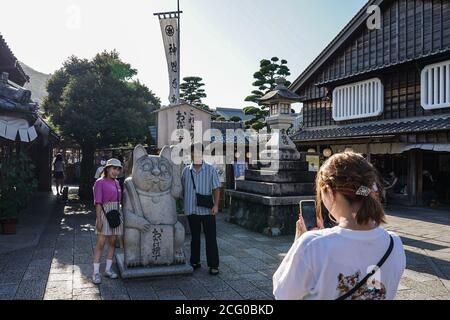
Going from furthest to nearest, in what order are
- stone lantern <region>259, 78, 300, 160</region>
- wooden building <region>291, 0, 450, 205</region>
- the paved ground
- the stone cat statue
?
wooden building <region>291, 0, 450, 205</region> < stone lantern <region>259, 78, 300, 160</region> < the stone cat statue < the paved ground

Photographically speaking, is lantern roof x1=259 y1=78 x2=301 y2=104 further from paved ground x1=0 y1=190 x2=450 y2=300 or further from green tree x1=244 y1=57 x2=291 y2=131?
green tree x1=244 y1=57 x2=291 y2=131

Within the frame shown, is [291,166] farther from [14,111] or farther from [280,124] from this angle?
[14,111]

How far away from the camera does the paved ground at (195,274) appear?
5.31 metres

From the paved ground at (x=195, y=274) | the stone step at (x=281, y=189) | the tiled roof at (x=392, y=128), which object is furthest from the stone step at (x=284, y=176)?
the tiled roof at (x=392, y=128)

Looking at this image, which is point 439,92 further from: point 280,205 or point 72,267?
point 72,267

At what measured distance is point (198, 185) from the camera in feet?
21.3

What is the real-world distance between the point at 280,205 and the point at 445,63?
9283mm

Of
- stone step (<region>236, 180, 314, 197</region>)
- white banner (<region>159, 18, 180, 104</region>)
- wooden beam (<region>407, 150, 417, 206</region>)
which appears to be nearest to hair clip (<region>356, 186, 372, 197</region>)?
stone step (<region>236, 180, 314, 197</region>)

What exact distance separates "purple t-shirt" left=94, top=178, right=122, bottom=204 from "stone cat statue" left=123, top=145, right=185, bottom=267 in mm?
302

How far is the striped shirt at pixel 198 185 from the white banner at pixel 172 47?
566 centimetres

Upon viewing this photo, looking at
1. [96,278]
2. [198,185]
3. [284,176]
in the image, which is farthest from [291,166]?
[96,278]

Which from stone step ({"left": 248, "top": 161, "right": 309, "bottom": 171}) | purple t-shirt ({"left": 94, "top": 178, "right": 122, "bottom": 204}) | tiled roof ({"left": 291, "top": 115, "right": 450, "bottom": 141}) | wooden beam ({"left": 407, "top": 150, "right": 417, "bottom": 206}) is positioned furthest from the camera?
wooden beam ({"left": 407, "top": 150, "right": 417, "bottom": 206})

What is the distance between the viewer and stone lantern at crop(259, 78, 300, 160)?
1037 cm

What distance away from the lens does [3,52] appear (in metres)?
12.0
